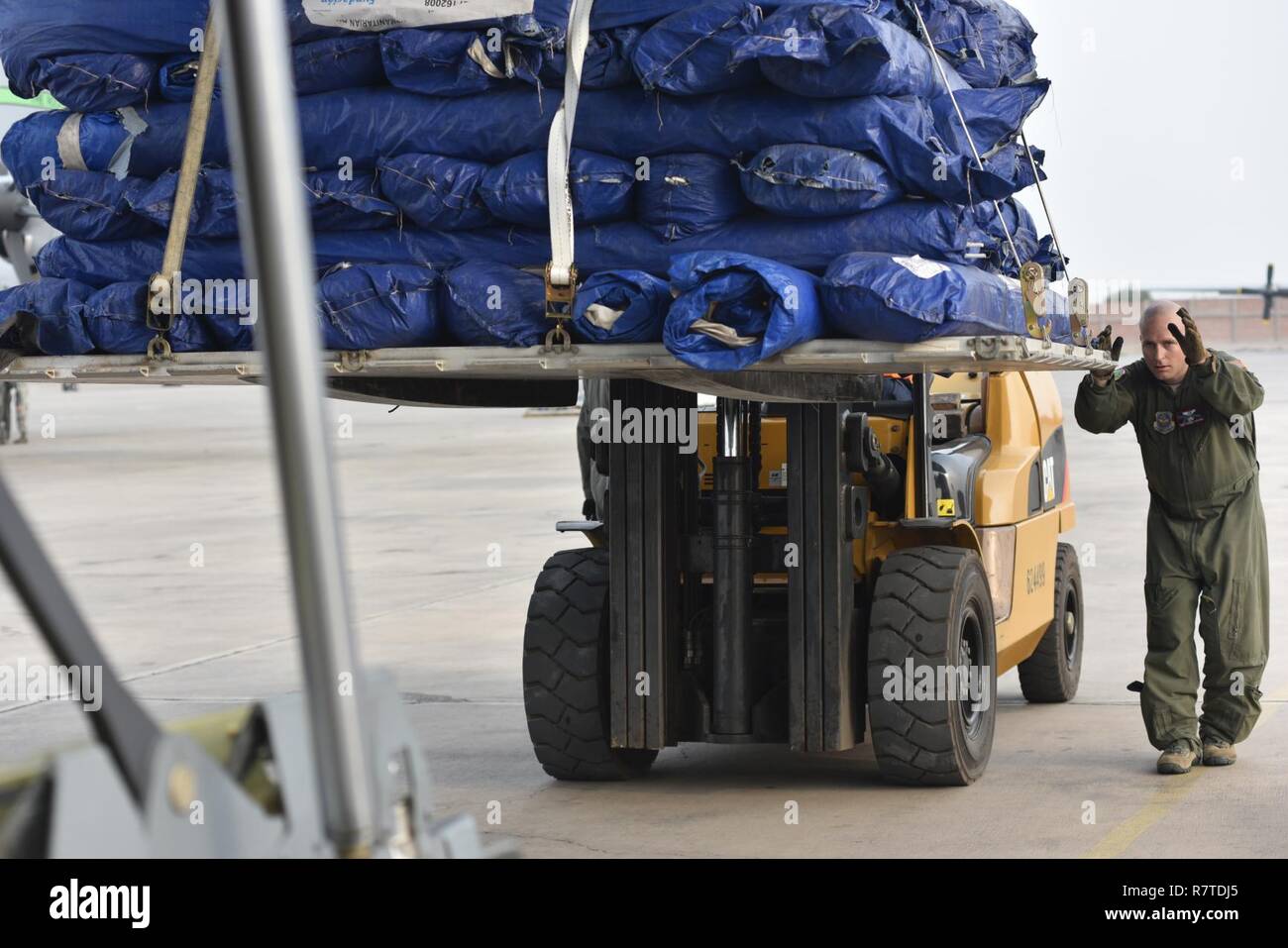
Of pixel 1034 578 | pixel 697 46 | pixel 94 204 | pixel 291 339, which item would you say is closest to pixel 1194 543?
pixel 1034 578

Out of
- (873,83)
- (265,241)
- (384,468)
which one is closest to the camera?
(265,241)

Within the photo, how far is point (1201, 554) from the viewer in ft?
23.8

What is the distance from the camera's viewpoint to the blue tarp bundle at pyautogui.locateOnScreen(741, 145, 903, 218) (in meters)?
5.66

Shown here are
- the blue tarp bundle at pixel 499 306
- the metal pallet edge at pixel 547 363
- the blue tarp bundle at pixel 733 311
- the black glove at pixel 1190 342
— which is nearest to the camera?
the blue tarp bundle at pixel 733 311

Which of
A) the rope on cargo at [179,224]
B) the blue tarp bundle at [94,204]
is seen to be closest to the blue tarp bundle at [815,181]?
the rope on cargo at [179,224]

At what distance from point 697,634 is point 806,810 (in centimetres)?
78

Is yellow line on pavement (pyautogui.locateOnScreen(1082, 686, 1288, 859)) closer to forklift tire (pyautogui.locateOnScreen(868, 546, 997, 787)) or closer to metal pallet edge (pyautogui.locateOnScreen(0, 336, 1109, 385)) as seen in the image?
forklift tire (pyautogui.locateOnScreen(868, 546, 997, 787))

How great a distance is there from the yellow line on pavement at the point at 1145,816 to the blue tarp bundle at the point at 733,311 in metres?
2.00

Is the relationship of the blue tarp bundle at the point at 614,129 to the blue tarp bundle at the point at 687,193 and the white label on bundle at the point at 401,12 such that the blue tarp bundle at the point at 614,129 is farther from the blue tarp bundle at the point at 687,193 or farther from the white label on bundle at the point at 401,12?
the white label on bundle at the point at 401,12

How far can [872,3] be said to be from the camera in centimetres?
569

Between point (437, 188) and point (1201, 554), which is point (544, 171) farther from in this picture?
point (1201, 554)

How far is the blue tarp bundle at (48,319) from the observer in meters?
6.03
